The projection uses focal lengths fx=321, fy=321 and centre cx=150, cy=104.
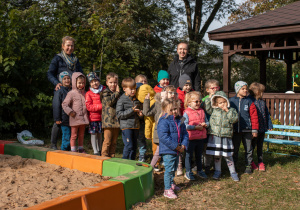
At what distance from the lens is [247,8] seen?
27875 mm

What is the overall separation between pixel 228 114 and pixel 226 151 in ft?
1.96

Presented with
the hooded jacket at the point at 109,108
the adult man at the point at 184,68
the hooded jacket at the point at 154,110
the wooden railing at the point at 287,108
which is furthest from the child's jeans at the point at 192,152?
the wooden railing at the point at 287,108

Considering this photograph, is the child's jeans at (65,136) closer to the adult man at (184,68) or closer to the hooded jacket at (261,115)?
the adult man at (184,68)

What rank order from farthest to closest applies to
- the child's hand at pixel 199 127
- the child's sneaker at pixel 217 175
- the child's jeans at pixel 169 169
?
the child's sneaker at pixel 217 175, the child's hand at pixel 199 127, the child's jeans at pixel 169 169

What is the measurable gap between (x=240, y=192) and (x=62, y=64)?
12.6 feet

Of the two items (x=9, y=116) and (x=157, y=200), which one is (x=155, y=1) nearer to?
(x=9, y=116)

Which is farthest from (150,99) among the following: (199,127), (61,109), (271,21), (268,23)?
(271,21)

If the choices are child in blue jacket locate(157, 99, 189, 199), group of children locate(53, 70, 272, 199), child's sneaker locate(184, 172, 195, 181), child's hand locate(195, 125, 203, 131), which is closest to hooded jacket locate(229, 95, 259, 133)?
group of children locate(53, 70, 272, 199)

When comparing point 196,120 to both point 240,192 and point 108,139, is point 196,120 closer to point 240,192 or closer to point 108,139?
point 240,192

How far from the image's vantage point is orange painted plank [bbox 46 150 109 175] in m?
4.64

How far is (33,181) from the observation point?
4156 millimetres

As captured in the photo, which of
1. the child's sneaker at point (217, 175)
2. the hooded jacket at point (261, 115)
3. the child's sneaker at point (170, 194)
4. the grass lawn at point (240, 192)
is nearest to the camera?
the grass lawn at point (240, 192)

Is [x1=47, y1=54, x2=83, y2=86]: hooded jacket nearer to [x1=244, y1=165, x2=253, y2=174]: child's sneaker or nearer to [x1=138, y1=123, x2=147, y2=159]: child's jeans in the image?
[x1=138, y1=123, x2=147, y2=159]: child's jeans

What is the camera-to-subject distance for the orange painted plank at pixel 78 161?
15.2 feet
